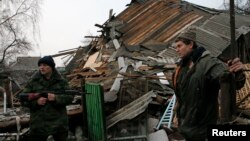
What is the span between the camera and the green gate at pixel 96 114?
26.3 feet

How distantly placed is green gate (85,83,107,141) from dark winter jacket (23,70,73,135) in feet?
8.09

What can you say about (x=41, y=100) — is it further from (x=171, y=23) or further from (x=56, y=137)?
(x=171, y=23)

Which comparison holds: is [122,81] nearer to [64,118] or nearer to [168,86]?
[168,86]

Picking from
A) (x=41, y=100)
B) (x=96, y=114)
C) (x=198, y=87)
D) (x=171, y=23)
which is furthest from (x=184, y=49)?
(x=171, y=23)

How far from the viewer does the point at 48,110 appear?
17.6ft

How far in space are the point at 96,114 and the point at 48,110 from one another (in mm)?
A: 2896

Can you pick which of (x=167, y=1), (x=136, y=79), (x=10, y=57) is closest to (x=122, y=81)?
(x=136, y=79)

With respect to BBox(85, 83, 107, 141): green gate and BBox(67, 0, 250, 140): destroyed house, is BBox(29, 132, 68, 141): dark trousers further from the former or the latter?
BBox(67, 0, 250, 140): destroyed house

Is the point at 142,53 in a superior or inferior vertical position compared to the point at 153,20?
inferior

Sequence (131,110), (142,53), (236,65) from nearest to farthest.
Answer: (236,65) → (131,110) → (142,53)

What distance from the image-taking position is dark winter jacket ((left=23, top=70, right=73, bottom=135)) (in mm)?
5340

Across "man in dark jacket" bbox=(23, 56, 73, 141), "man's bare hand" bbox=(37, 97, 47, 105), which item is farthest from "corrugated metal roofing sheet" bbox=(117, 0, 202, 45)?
"man's bare hand" bbox=(37, 97, 47, 105)

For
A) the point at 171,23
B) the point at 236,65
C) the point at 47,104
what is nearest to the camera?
the point at 236,65

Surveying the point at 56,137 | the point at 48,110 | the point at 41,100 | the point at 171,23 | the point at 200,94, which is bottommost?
the point at 56,137
